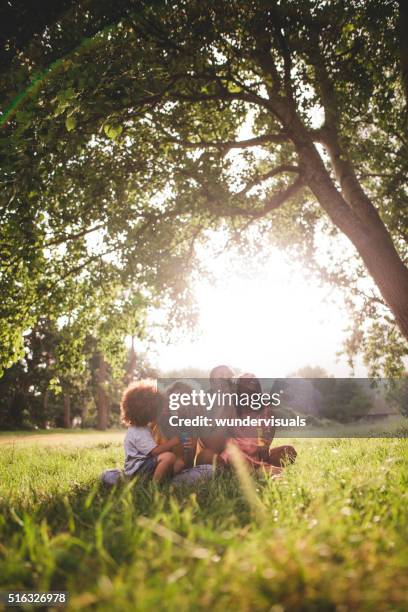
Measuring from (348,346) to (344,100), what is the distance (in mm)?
11685

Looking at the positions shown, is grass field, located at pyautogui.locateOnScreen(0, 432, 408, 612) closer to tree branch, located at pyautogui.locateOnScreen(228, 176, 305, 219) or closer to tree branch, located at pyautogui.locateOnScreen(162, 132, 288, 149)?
tree branch, located at pyautogui.locateOnScreen(228, 176, 305, 219)

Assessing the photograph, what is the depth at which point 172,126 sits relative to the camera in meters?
7.26

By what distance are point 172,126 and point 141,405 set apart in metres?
5.48

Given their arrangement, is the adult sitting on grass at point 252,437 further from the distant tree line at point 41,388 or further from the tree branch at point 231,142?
the distant tree line at point 41,388

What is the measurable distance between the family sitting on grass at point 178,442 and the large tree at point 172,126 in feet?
9.17

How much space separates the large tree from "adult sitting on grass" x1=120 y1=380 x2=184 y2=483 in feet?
→ 9.34

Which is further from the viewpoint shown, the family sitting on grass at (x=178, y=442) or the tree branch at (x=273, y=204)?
the tree branch at (x=273, y=204)

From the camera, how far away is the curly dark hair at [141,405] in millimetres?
4625

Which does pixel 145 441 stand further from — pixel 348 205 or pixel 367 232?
pixel 348 205

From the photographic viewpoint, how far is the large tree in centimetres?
460

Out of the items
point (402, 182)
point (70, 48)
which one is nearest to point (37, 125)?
point (70, 48)

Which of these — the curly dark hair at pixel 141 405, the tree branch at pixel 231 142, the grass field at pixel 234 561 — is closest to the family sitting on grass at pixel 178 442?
the curly dark hair at pixel 141 405

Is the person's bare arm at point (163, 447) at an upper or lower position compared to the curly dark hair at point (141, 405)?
lower

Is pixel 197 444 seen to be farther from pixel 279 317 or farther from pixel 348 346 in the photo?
pixel 348 346
